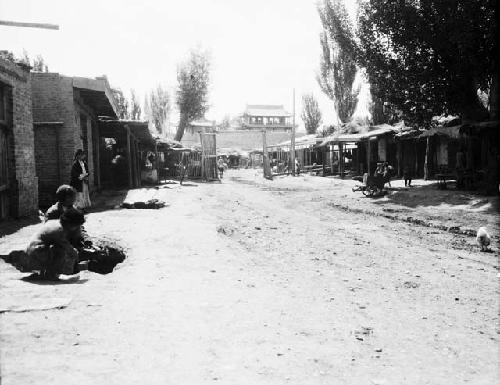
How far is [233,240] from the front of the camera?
27.1 ft

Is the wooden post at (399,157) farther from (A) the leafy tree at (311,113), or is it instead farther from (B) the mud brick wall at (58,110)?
(A) the leafy tree at (311,113)

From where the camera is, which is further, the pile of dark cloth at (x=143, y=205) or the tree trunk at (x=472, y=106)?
the tree trunk at (x=472, y=106)

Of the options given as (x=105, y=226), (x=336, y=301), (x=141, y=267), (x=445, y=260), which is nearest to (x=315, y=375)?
(x=336, y=301)

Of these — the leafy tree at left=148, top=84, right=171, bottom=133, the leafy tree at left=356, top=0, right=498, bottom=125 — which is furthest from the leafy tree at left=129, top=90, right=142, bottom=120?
the leafy tree at left=356, top=0, right=498, bottom=125

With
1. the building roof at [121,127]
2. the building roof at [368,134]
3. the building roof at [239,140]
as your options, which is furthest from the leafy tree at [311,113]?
the building roof at [121,127]

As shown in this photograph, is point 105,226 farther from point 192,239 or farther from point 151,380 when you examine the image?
point 151,380

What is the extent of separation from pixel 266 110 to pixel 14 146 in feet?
201

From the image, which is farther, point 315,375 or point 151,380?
point 315,375

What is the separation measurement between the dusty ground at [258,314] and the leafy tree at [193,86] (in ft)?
111

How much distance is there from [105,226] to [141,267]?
10.3ft

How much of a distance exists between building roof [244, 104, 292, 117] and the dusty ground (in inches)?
2355

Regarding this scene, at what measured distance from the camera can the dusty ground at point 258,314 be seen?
3164 mm

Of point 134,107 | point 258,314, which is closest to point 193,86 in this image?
point 134,107

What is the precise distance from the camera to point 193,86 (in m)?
41.1
